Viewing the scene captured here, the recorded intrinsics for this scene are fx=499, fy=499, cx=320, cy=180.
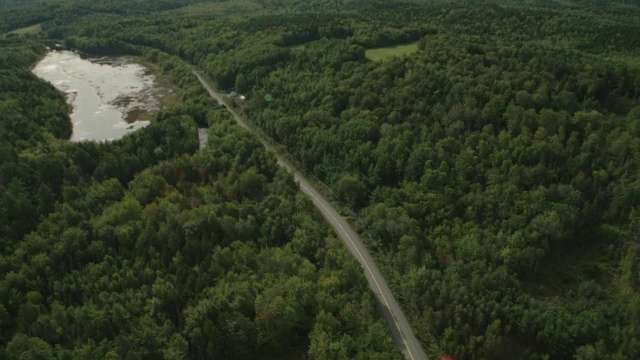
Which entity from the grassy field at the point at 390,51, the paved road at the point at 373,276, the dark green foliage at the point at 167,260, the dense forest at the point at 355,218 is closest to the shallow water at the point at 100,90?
the dense forest at the point at 355,218

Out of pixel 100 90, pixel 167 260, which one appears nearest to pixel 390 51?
pixel 167 260

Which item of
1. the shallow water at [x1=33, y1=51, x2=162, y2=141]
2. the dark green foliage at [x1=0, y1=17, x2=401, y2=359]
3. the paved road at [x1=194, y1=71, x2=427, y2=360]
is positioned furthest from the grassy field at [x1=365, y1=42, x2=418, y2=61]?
the shallow water at [x1=33, y1=51, x2=162, y2=141]

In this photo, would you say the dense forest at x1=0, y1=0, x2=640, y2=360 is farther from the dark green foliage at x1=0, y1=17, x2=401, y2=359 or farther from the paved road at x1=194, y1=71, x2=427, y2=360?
the paved road at x1=194, y1=71, x2=427, y2=360

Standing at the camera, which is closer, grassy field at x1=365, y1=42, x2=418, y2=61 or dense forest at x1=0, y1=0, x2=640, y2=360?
dense forest at x1=0, y1=0, x2=640, y2=360

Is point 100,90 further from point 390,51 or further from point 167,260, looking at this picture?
point 167,260

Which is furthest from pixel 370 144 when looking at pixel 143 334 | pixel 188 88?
pixel 188 88

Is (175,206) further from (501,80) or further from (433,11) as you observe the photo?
(433,11)

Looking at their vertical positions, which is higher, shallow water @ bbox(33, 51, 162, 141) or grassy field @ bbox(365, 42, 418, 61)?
grassy field @ bbox(365, 42, 418, 61)

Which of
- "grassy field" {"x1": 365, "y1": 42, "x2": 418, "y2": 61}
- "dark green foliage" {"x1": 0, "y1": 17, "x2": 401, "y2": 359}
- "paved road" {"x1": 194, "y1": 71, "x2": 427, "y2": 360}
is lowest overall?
"paved road" {"x1": 194, "y1": 71, "x2": 427, "y2": 360}
